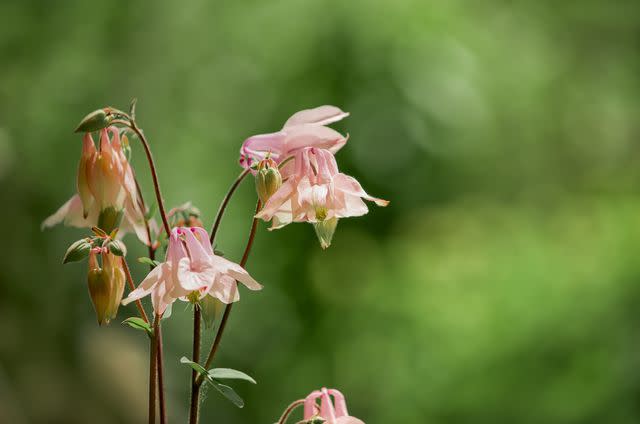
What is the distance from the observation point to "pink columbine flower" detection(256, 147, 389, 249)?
91 centimetres

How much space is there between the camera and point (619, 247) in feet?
13.6

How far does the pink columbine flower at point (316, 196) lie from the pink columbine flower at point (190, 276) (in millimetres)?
70

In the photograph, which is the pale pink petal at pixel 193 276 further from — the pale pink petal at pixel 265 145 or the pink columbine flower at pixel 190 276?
the pale pink petal at pixel 265 145

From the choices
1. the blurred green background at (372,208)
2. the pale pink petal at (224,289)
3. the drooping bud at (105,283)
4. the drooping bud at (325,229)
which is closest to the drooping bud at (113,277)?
the drooping bud at (105,283)

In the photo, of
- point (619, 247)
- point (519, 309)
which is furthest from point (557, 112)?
point (519, 309)

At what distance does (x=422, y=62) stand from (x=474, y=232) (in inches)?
39.7

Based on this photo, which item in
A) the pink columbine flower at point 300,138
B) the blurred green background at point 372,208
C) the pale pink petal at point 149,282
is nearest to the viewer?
the pale pink petal at point 149,282

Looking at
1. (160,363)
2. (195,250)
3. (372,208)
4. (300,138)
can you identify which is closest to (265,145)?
(300,138)

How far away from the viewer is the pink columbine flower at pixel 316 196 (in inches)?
35.9

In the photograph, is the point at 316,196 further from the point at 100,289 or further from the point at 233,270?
the point at 100,289

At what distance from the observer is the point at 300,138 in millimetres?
966

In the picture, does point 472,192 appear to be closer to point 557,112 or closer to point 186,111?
point 557,112

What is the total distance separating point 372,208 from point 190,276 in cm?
382

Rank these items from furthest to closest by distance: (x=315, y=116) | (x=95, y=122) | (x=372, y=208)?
(x=372, y=208), (x=315, y=116), (x=95, y=122)
